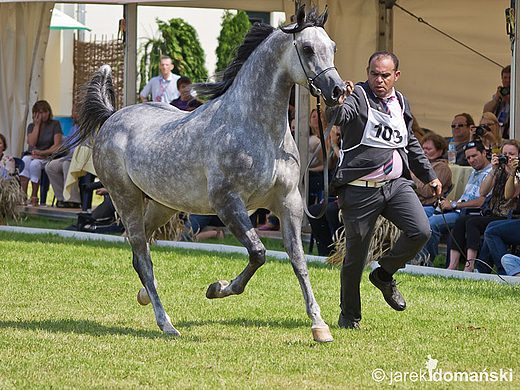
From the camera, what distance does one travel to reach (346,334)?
231 inches

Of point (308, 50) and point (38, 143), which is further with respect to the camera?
point (38, 143)

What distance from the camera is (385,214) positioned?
597 centimetres

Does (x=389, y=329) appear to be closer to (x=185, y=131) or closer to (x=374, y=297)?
(x=374, y=297)

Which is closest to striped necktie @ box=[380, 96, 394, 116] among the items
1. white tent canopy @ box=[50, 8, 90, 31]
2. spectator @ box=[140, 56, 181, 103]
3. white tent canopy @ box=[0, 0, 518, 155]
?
white tent canopy @ box=[0, 0, 518, 155]

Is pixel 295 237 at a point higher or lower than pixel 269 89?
lower

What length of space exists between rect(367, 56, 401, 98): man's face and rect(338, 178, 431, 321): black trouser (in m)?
0.63

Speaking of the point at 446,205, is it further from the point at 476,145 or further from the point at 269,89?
the point at 269,89

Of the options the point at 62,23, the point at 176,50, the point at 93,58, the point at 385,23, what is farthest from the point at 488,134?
the point at 176,50

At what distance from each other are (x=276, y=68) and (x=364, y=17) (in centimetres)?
767

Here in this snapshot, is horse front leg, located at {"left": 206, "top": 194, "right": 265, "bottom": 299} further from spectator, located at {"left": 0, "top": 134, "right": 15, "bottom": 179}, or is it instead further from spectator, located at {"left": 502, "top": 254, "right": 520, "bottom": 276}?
spectator, located at {"left": 0, "top": 134, "right": 15, "bottom": 179}

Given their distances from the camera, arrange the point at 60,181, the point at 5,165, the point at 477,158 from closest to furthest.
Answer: the point at 477,158 → the point at 5,165 → the point at 60,181

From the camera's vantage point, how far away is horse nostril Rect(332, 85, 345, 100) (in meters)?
5.18

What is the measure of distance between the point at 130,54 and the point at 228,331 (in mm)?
7117

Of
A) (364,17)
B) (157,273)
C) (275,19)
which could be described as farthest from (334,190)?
(275,19)
